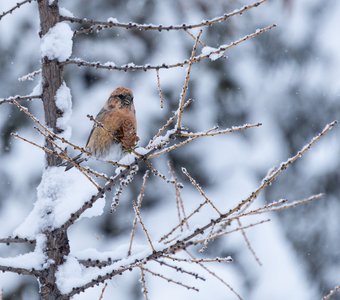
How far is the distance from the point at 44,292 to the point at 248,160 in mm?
6987

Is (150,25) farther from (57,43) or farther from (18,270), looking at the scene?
(18,270)

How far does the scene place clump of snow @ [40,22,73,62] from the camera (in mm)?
3066

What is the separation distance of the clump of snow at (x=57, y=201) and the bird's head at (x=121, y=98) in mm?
362

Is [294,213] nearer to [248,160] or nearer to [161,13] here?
[248,160]

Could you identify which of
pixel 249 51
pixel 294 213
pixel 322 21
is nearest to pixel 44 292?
pixel 294 213

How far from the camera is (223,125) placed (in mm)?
8750

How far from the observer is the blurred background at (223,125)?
25.7 ft

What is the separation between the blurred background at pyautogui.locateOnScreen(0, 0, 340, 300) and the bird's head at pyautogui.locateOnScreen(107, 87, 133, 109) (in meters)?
3.68

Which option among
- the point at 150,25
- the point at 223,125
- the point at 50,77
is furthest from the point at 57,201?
the point at 223,125

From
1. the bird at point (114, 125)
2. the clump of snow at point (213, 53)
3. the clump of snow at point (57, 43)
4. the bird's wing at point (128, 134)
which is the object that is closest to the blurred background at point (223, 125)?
the bird at point (114, 125)

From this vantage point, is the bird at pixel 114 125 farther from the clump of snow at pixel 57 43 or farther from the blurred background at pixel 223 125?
the blurred background at pixel 223 125

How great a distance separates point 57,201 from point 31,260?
0.26 metres

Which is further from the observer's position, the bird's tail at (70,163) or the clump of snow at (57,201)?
the bird's tail at (70,163)

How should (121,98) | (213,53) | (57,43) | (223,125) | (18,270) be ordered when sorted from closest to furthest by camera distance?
(213,53), (18,270), (57,43), (121,98), (223,125)
